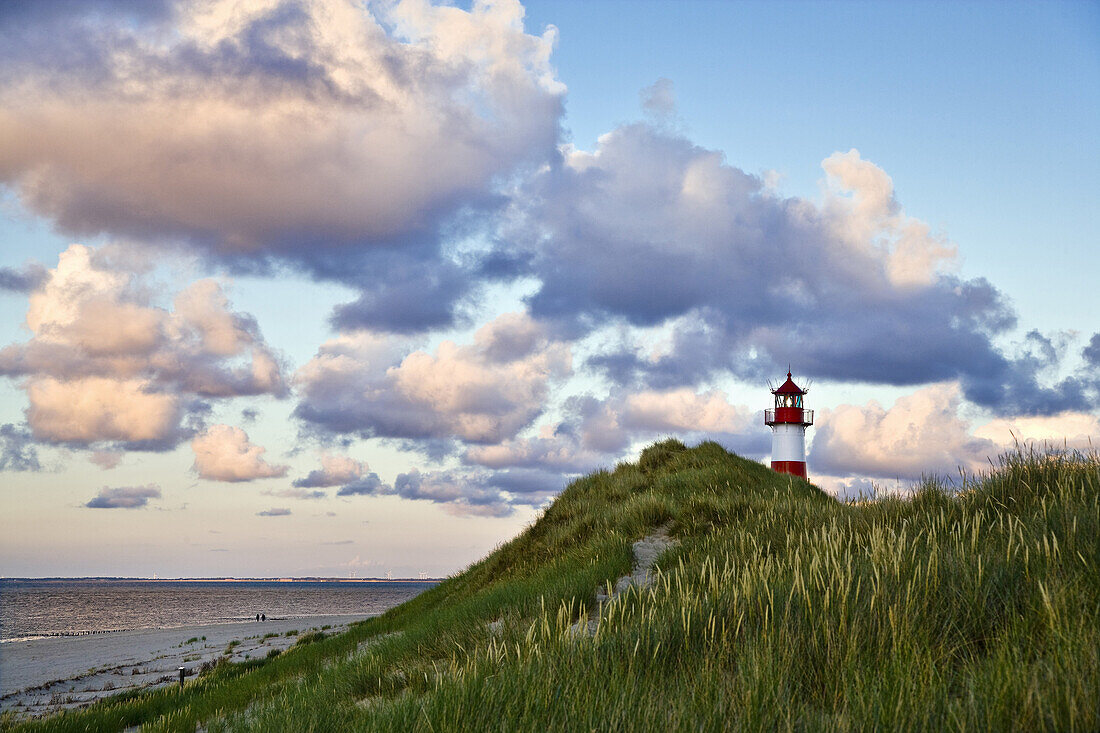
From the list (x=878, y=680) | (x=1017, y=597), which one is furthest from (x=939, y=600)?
(x=878, y=680)

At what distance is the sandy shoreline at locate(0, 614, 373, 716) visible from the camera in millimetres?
25797

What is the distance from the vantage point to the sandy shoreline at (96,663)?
25797 mm

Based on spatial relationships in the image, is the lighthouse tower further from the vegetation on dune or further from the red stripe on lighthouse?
the vegetation on dune

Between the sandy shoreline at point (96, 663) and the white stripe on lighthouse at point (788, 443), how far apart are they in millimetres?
26894

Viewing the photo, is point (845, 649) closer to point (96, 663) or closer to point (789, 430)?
point (789, 430)

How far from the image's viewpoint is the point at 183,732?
1204cm

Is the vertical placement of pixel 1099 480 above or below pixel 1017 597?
above

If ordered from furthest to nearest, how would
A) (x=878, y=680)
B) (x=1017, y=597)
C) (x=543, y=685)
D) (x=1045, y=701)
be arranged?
(x=1017, y=597) → (x=543, y=685) → (x=878, y=680) → (x=1045, y=701)

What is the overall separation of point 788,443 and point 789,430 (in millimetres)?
739

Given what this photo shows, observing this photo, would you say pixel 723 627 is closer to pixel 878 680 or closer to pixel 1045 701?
pixel 878 680

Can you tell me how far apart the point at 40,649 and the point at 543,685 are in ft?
188

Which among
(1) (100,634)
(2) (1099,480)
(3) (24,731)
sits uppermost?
(2) (1099,480)

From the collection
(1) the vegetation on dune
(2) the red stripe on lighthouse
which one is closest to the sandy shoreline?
(1) the vegetation on dune

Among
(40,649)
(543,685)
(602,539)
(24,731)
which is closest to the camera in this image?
(543,685)
